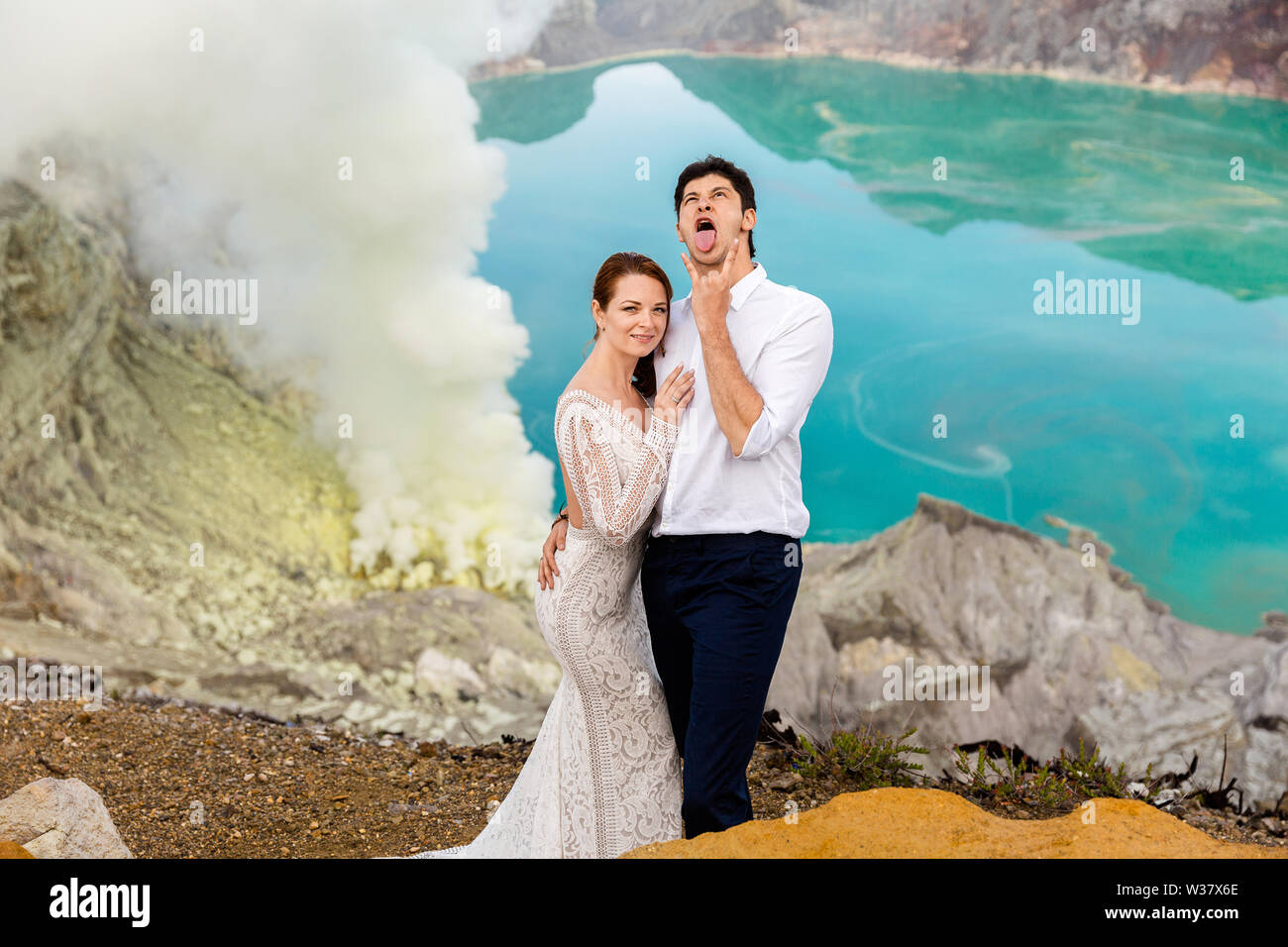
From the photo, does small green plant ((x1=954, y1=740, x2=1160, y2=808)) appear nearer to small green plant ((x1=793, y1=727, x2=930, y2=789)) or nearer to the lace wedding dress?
small green plant ((x1=793, y1=727, x2=930, y2=789))

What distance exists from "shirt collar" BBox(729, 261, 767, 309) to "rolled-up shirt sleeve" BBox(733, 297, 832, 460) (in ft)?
0.57

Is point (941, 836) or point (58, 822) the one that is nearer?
point (941, 836)

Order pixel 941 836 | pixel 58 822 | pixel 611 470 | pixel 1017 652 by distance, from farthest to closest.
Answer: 1. pixel 1017 652
2. pixel 58 822
3. pixel 611 470
4. pixel 941 836

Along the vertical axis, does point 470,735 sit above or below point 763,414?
below

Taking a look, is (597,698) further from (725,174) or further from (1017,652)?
(1017,652)

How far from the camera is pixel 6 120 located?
6.76 m

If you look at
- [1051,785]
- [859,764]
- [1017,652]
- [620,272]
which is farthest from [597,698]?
[1017,652]

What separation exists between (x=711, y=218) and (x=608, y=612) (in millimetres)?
1194

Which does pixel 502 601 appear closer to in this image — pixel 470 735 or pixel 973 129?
pixel 470 735

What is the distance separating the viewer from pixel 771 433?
289 centimetres

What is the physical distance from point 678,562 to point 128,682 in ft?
13.9

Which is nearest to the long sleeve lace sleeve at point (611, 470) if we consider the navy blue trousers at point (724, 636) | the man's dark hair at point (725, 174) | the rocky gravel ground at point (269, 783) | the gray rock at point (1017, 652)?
the navy blue trousers at point (724, 636)

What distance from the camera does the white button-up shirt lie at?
116 inches

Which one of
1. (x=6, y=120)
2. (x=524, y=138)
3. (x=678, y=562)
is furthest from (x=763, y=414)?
(x=6, y=120)
